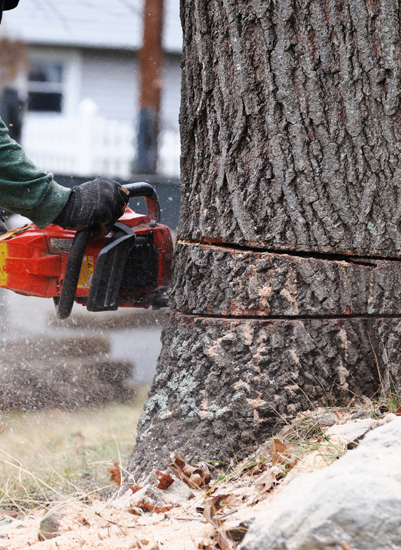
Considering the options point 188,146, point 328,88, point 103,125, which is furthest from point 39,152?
point 328,88

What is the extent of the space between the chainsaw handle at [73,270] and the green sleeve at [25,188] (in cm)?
17

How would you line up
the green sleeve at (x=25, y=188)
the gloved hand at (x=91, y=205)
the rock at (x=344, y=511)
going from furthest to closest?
1. the gloved hand at (x=91, y=205)
2. the green sleeve at (x=25, y=188)
3. the rock at (x=344, y=511)

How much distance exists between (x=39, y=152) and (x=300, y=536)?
16.5 ft

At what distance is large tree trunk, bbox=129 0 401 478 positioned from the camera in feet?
4.68

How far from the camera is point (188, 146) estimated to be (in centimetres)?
168

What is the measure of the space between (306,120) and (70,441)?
2.25 m

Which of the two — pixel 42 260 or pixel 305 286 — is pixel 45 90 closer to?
Answer: pixel 42 260

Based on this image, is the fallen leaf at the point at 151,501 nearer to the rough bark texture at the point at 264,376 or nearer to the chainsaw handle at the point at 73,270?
the rough bark texture at the point at 264,376

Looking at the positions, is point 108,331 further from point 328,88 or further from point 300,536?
point 300,536

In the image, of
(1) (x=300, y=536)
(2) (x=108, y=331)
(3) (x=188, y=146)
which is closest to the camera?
(1) (x=300, y=536)

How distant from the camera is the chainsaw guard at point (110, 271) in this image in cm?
204

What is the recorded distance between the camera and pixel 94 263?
7.03 ft

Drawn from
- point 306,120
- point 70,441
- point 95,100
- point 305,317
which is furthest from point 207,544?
point 95,100

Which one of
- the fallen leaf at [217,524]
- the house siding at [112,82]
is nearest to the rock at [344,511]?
the fallen leaf at [217,524]
